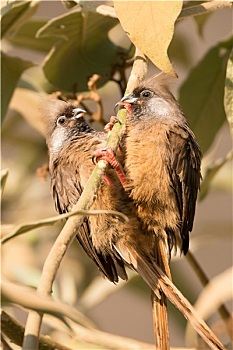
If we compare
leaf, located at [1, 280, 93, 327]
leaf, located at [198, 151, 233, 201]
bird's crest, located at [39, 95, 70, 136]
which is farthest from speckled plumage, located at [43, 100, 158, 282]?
leaf, located at [1, 280, 93, 327]

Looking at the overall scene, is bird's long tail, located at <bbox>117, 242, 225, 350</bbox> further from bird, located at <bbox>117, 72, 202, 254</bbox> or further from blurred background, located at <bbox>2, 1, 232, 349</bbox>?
blurred background, located at <bbox>2, 1, 232, 349</bbox>

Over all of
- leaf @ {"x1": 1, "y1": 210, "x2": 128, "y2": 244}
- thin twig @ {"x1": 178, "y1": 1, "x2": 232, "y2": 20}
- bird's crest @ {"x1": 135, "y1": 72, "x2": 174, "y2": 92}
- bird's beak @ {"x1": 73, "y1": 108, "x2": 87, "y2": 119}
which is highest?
thin twig @ {"x1": 178, "y1": 1, "x2": 232, "y2": 20}

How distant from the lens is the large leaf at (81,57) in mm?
2656

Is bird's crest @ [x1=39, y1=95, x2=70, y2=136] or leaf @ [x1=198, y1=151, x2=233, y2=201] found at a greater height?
bird's crest @ [x1=39, y1=95, x2=70, y2=136]

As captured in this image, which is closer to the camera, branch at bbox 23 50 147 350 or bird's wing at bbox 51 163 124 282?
branch at bbox 23 50 147 350

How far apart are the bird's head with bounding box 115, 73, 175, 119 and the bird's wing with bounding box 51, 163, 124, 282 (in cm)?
25

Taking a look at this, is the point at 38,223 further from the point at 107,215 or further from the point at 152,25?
the point at 107,215

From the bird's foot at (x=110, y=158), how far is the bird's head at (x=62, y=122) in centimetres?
26

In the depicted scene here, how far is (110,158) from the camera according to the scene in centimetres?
216

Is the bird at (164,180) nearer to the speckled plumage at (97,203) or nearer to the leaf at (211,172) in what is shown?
the speckled plumage at (97,203)

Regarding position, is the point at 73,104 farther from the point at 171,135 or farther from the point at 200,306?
the point at 200,306

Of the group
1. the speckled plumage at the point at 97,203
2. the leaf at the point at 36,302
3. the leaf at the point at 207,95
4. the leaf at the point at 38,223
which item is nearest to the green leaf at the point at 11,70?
the speckled plumage at the point at 97,203

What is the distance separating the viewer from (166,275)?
91.0 inches

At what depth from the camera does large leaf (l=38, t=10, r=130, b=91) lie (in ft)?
8.71
